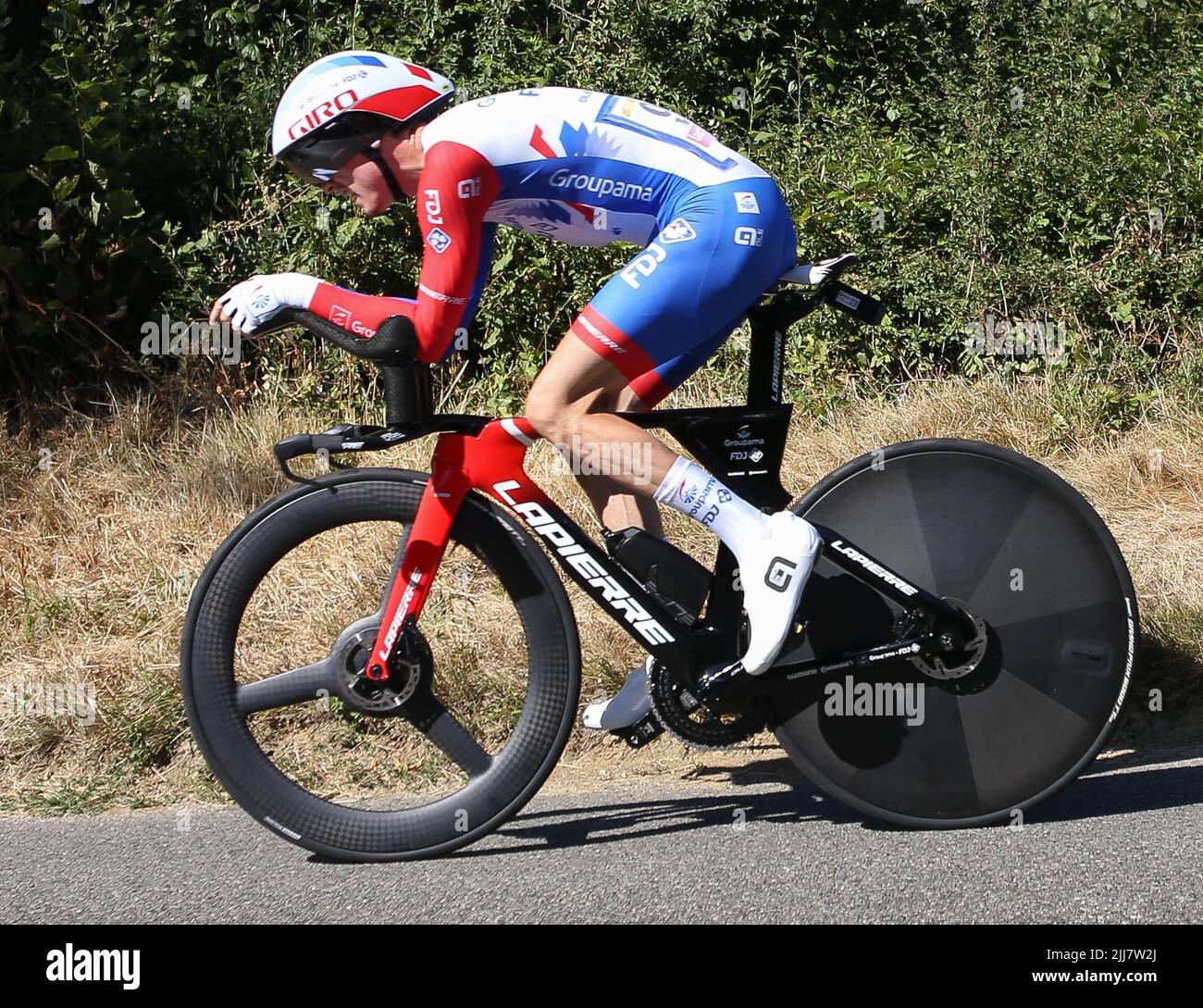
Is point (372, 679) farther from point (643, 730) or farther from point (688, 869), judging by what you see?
point (688, 869)

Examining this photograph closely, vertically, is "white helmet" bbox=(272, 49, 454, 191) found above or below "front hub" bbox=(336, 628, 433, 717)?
above

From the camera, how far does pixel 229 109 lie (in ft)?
25.7

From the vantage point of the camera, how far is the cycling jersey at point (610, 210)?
3293 mm

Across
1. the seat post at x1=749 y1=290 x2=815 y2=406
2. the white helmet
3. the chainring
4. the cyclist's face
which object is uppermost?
the white helmet

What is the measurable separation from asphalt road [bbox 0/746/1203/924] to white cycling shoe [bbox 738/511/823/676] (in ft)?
1.70

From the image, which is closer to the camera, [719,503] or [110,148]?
[719,503]

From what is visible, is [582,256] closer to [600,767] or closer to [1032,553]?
[600,767]

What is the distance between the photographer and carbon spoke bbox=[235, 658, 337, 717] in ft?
11.6

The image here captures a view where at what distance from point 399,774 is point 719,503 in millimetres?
1630

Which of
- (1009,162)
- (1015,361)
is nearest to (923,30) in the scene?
(1009,162)
